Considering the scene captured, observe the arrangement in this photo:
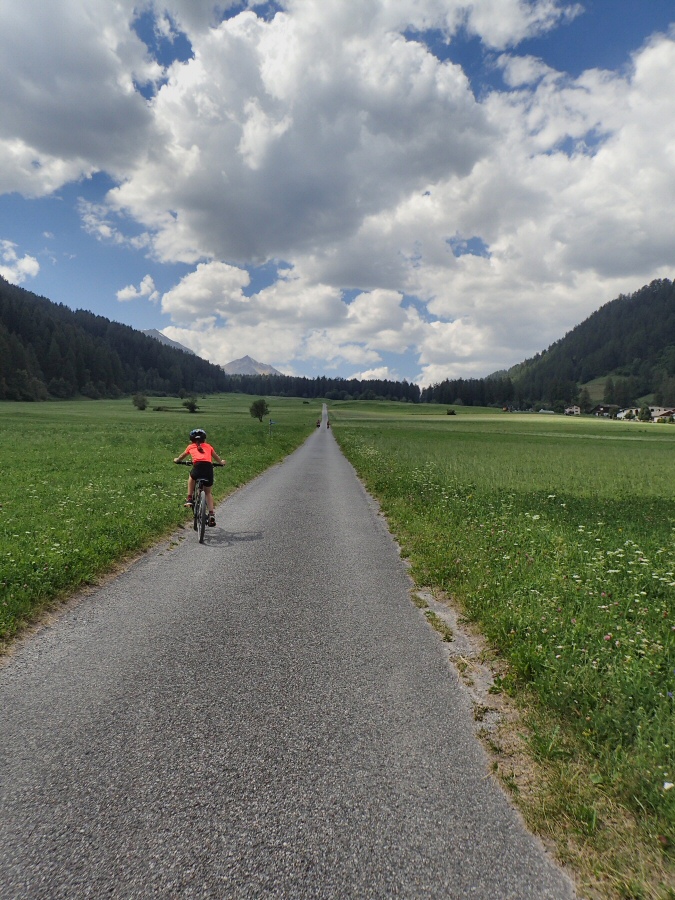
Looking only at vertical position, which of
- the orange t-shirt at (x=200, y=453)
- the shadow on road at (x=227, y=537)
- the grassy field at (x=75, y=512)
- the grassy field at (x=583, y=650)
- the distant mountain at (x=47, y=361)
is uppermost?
the distant mountain at (x=47, y=361)

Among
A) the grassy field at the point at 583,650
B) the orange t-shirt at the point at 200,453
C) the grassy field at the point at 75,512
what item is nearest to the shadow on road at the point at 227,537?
the grassy field at the point at 75,512

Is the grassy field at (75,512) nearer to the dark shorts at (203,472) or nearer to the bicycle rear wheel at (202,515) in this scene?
the bicycle rear wheel at (202,515)

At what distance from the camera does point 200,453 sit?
11438 millimetres

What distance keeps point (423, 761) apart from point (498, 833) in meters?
0.75

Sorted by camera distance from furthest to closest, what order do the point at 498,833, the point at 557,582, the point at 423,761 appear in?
the point at 557,582
the point at 423,761
the point at 498,833

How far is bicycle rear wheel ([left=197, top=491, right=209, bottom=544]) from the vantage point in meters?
10.6

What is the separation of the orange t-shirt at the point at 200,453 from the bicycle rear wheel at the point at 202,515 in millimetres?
1001

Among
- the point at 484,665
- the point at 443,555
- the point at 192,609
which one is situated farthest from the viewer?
the point at 443,555

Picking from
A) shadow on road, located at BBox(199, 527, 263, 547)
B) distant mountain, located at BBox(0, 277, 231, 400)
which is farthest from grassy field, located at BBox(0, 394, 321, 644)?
distant mountain, located at BBox(0, 277, 231, 400)

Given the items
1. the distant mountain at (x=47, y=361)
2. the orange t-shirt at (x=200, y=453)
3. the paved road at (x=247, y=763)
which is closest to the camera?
the paved road at (x=247, y=763)

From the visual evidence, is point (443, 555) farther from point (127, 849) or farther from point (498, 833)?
point (127, 849)

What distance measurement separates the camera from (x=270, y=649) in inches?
215

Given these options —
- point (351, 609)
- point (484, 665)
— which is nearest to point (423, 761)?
point (484, 665)

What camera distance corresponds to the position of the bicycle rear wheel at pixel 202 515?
10.6 metres
